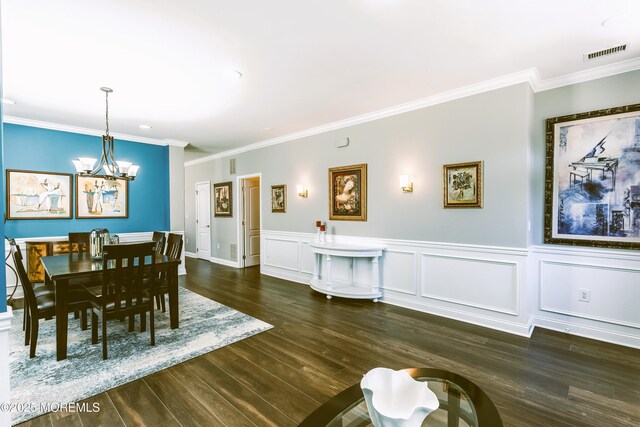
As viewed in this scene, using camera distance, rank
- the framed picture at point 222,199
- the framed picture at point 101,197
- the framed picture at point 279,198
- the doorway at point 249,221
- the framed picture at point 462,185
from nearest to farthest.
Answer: the framed picture at point 462,185, the framed picture at point 101,197, the framed picture at point 279,198, the doorway at point 249,221, the framed picture at point 222,199

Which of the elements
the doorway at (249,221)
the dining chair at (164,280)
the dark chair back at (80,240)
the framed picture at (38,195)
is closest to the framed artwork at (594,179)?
the dining chair at (164,280)

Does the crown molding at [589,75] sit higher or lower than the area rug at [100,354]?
higher

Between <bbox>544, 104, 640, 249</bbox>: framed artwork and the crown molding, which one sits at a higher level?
the crown molding

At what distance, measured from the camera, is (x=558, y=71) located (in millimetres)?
3068

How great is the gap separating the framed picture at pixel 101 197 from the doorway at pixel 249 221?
2.22 m

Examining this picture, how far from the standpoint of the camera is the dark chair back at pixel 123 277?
265 cm

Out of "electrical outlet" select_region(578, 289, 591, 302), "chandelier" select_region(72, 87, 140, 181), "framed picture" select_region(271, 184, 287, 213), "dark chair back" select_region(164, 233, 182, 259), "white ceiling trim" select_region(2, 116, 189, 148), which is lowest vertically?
"electrical outlet" select_region(578, 289, 591, 302)

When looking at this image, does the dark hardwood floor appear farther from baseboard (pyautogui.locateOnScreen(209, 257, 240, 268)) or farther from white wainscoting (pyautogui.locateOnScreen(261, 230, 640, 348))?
baseboard (pyautogui.locateOnScreen(209, 257, 240, 268))

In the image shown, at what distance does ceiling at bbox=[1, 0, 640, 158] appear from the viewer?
6.95 feet

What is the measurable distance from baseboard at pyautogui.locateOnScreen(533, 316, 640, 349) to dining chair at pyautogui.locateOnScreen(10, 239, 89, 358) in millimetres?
4850

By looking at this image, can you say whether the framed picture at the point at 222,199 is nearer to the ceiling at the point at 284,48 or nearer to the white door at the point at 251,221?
the white door at the point at 251,221

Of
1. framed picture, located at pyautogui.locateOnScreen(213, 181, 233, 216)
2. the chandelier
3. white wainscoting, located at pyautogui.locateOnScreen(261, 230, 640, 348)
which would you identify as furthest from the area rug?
framed picture, located at pyautogui.locateOnScreen(213, 181, 233, 216)

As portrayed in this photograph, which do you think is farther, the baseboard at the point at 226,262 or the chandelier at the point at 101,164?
the baseboard at the point at 226,262

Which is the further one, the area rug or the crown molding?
the crown molding
